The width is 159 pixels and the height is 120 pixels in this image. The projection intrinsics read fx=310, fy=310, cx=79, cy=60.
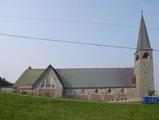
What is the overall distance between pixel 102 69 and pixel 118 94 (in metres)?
8.33

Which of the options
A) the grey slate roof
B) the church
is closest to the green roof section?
the church

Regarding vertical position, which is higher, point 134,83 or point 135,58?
point 135,58

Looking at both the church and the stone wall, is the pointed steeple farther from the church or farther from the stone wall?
the stone wall

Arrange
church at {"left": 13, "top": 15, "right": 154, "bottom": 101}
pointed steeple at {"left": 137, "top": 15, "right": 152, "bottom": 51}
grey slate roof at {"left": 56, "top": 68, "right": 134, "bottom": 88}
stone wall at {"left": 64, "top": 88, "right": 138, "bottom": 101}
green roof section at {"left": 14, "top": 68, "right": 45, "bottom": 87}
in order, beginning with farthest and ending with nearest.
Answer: green roof section at {"left": 14, "top": 68, "right": 45, "bottom": 87}, grey slate roof at {"left": 56, "top": 68, "right": 134, "bottom": 88}, stone wall at {"left": 64, "top": 88, "right": 138, "bottom": 101}, pointed steeple at {"left": 137, "top": 15, "right": 152, "bottom": 51}, church at {"left": 13, "top": 15, "right": 154, "bottom": 101}

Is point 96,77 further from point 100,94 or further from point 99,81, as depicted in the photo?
point 100,94

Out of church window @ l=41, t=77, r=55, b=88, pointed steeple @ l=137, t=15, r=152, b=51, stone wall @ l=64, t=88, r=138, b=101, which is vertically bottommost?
stone wall @ l=64, t=88, r=138, b=101

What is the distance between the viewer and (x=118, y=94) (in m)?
68.5

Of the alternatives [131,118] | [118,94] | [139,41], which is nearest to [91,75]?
[118,94]

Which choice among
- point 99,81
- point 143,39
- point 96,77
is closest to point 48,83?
point 96,77

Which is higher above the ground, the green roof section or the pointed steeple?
the pointed steeple

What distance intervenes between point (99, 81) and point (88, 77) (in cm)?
299

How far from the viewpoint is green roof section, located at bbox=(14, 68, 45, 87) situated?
70125 millimetres

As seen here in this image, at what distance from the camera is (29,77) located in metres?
72.0

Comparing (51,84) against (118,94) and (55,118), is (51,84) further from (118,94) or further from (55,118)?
(55,118)
